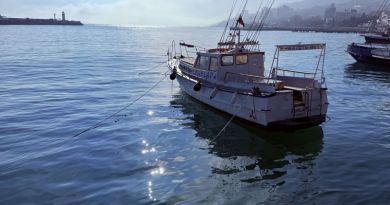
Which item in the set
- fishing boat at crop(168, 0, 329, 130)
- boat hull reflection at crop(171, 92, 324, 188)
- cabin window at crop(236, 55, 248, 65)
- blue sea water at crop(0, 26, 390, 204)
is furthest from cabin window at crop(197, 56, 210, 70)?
boat hull reflection at crop(171, 92, 324, 188)

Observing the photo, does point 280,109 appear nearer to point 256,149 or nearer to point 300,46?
point 256,149

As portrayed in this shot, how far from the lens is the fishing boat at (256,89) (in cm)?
1811

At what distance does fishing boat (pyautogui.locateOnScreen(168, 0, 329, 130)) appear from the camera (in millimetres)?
18109

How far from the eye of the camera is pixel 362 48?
164 feet

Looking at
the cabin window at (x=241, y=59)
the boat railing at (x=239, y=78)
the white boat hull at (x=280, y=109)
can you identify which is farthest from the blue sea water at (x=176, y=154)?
the cabin window at (x=241, y=59)

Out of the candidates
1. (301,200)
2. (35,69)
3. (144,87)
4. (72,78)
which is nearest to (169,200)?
(301,200)

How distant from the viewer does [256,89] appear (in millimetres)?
18438

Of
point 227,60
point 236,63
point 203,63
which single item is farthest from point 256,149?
point 203,63

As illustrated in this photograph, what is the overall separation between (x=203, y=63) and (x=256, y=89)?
629 centimetres

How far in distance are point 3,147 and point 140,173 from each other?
6986 mm

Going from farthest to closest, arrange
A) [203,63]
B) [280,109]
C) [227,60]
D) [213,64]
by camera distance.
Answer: [203,63] → [213,64] → [227,60] → [280,109]

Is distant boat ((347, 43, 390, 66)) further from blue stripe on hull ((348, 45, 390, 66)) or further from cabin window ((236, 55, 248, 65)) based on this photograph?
cabin window ((236, 55, 248, 65))

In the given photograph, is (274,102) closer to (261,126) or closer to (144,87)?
(261,126)

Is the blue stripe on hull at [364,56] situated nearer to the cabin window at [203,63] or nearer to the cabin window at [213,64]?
the cabin window at [203,63]
